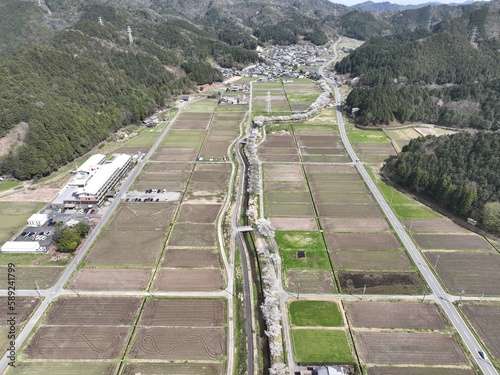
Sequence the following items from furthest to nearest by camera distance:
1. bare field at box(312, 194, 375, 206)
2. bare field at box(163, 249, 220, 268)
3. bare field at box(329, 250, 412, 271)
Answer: bare field at box(312, 194, 375, 206), bare field at box(163, 249, 220, 268), bare field at box(329, 250, 412, 271)

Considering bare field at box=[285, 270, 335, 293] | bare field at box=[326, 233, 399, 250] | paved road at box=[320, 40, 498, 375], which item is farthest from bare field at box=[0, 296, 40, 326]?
paved road at box=[320, 40, 498, 375]

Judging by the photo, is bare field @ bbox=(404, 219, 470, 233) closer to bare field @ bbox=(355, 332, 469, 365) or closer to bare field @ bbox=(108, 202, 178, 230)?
bare field @ bbox=(355, 332, 469, 365)

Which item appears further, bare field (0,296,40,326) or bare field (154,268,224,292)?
bare field (154,268,224,292)

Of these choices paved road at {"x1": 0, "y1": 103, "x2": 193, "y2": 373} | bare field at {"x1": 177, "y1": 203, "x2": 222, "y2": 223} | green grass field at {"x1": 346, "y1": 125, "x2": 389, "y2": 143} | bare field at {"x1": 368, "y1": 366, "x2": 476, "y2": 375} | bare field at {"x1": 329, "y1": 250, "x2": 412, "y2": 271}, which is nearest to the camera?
bare field at {"x1": 368, "y1": 366, "x2": 476, "y2": 375}

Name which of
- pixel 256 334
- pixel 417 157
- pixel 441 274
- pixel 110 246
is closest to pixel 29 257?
pixel 110 246

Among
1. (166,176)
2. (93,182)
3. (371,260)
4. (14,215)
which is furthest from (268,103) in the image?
(14,215)

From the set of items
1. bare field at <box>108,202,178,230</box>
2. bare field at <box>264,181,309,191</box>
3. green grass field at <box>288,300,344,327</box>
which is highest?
bare field at <box>264,181,309,191</box>

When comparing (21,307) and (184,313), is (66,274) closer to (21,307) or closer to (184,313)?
(21,307)
